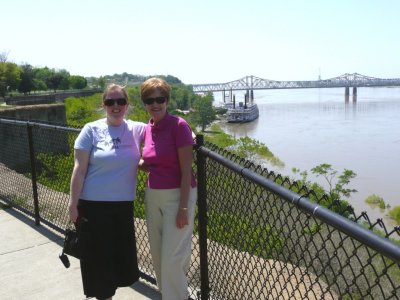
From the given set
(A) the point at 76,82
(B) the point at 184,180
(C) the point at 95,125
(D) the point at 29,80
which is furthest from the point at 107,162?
(A) the point at 76,82

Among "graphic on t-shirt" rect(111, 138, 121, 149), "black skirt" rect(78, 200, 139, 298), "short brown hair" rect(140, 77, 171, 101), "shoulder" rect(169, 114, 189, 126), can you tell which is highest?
"short brown hair" rect(140, 77, 171, 101)

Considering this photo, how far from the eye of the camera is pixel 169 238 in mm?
2748

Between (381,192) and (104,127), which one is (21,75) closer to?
(381,192)

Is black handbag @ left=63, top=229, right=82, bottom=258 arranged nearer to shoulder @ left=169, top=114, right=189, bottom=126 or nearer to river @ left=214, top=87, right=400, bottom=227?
shoulder @ left=169, top=114, right=189, bottom=126

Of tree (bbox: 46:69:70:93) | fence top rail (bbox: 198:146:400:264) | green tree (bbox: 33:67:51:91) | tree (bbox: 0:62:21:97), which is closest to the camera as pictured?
fence top rail (bbox: 198:146:400:264)

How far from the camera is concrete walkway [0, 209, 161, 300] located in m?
3.62

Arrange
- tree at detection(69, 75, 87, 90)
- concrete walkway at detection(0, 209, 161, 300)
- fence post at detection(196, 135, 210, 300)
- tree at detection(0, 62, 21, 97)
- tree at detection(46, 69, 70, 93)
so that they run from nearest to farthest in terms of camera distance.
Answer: fence post at detection(196, 135, 210, 300)
concrete walkway at detection(0, 209, 161, 300)
tree at detection(0, 62, 21, 97)
tree at detection(46, 69, 70, 93)
tree at detection(69, 75, 87, 90)

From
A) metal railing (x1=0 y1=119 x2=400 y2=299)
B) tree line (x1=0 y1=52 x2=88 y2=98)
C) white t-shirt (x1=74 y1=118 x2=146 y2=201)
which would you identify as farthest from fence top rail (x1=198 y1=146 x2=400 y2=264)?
tree line (x1=0 y1=52 x2=88 y2=98)

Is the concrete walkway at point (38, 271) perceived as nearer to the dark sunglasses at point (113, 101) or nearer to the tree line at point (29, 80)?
the dark sunglasses at point (113, 101)

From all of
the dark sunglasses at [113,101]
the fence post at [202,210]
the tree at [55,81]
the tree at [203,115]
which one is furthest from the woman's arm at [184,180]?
the tree at [203,115]

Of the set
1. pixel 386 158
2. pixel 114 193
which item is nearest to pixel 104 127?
pixel 114 193

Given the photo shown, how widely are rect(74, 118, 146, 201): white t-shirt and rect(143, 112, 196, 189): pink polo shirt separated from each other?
0.49ft

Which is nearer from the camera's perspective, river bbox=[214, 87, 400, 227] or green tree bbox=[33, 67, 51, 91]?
river bbox=[214, 87, 400, 227]

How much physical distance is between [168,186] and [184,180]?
0.13 metres
